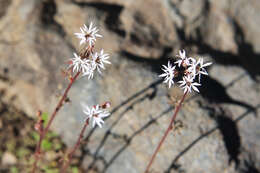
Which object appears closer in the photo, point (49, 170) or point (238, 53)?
point (49, 170)

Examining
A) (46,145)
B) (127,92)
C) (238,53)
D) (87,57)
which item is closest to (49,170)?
(46,145)

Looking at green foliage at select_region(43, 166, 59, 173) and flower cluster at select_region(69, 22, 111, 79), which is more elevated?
flower cluster at select_region(69, 22, 111, 79)

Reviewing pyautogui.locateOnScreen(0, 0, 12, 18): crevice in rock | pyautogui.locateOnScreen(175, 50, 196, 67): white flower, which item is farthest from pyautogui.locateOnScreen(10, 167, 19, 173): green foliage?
pyautogui.locateOnScreen(175, 50, 196, 67): white flower

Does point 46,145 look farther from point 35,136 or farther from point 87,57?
point 87,57

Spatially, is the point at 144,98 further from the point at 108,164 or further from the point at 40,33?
the point at 40,33

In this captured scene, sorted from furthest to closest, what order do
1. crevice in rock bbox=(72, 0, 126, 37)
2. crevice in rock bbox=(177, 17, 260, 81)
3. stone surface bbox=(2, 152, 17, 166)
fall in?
1. crevice in rock bbox=(177, 17, 260, 81)
2. crevice in rock bbox=(72, 0, 126, 37)
3. stone surface bbox=(2, 152, 17, 166)

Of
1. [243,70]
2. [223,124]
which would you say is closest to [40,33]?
[223,124]

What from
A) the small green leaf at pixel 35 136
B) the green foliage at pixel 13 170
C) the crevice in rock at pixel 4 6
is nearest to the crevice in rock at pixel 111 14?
the crevice in rock at pixel 4 6

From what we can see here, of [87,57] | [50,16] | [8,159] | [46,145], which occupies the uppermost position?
[50,16]

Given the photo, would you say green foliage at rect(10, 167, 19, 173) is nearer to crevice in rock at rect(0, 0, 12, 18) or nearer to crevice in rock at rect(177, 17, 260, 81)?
crevice in rock at rect(0, 0, 12, 18)
